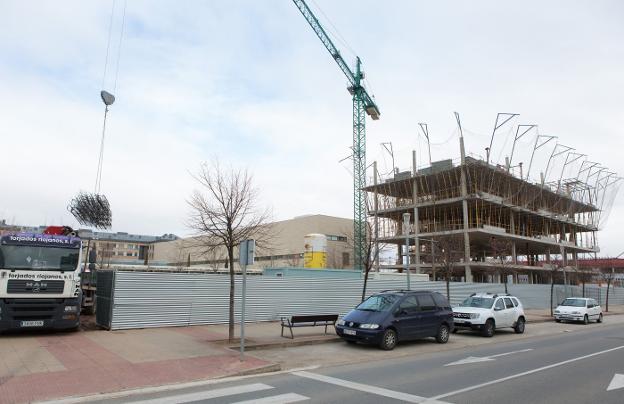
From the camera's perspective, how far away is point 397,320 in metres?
14.1

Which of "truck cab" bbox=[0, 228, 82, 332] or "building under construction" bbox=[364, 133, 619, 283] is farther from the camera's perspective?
"building under construction" bbox=[364, 133, 619, 283]

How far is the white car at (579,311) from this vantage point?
2702 centimetres

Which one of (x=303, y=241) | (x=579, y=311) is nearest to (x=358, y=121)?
(x=303, y=241)

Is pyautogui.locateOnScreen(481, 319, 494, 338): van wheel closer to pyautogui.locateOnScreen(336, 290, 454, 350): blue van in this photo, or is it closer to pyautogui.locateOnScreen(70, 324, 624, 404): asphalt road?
pyautogui.locateOnScreen(336, 290, 454, 350): blue van

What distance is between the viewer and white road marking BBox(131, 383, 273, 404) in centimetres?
749

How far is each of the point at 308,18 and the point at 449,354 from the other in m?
57.7

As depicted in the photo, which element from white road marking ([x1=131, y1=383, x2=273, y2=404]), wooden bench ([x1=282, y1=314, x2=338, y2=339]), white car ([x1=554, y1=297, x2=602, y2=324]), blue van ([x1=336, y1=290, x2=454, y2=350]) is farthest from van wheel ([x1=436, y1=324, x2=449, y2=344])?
white car ([x1=554, y1=297, x2=602, y2=324])

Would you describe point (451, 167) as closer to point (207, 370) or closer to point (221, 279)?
point (221, 279)

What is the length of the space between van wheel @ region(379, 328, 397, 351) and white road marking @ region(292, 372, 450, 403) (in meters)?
4.11

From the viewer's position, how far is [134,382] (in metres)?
8.66

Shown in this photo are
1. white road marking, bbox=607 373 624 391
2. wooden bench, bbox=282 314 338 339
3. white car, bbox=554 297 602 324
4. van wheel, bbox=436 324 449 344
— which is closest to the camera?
white road marking, bbox=607 373 624 391

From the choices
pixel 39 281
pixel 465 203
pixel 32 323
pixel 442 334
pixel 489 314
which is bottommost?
pixel 442 334

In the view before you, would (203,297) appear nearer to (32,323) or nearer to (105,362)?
(32,323)

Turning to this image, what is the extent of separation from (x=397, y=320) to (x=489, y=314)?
6233 millimetres
